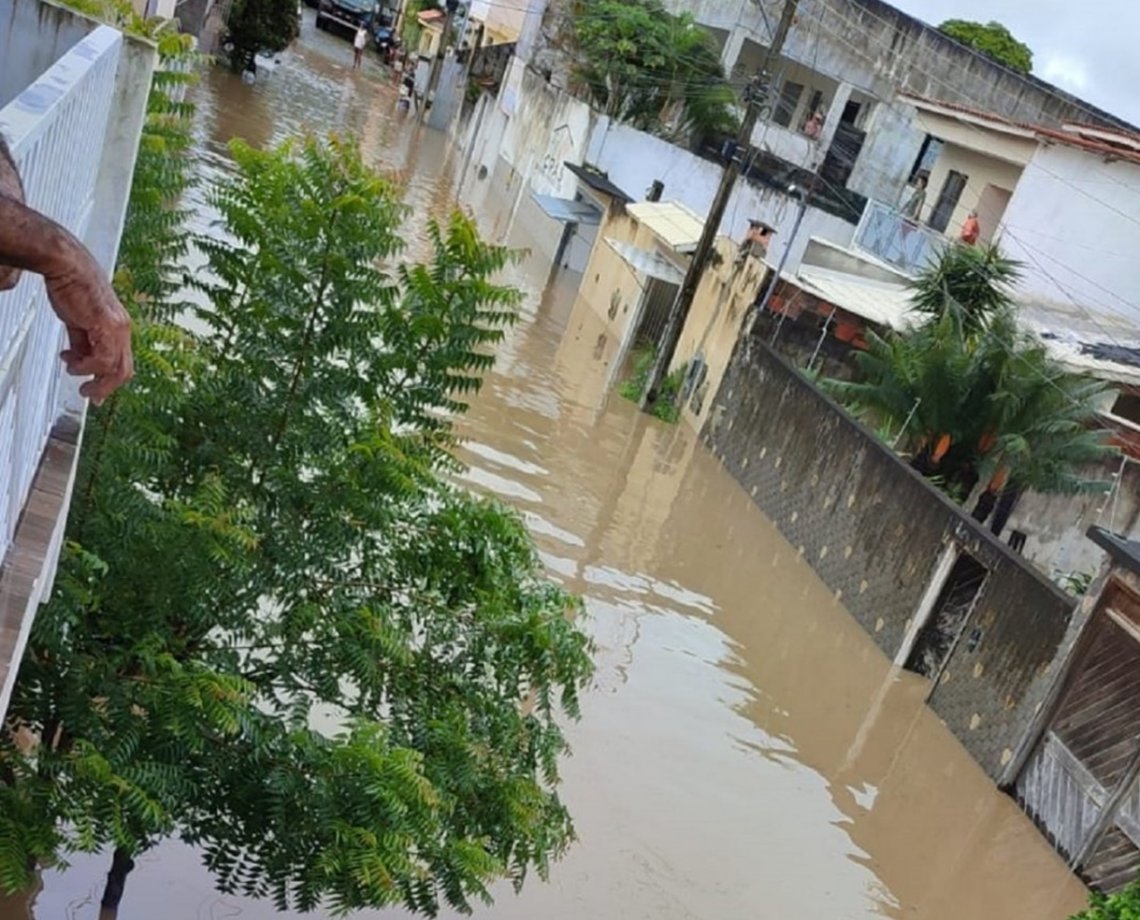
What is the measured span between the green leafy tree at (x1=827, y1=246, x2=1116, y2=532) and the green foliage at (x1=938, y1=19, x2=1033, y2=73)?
32.7 meters

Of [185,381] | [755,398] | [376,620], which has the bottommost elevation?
[755,398]

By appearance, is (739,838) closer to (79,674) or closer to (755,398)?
(79,674)

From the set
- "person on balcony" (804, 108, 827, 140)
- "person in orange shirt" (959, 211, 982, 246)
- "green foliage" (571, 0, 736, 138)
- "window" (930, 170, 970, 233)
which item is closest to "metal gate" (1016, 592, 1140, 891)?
"person in orange shirt" (959, 211, 982, 246)

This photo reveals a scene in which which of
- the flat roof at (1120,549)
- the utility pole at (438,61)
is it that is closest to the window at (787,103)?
the utility pole at (438,61)

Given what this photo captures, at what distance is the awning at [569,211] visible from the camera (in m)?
28.6

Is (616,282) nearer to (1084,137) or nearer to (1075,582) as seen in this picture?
(1084,137)

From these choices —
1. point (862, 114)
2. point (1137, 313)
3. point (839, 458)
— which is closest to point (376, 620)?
point (839, 458)

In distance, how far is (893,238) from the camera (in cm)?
2573

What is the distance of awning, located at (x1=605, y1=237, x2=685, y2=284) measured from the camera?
2184cm

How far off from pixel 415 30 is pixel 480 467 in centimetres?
5669

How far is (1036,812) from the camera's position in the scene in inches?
442

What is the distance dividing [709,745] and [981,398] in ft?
23.4

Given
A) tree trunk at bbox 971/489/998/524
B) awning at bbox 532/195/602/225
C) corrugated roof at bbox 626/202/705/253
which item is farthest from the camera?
awning at bbox 532/195/602/225

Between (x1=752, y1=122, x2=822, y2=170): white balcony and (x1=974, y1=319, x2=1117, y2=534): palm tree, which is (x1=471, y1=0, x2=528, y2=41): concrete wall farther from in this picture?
(x1=974, y1=319, x2=1117, y2=534): palm tree
